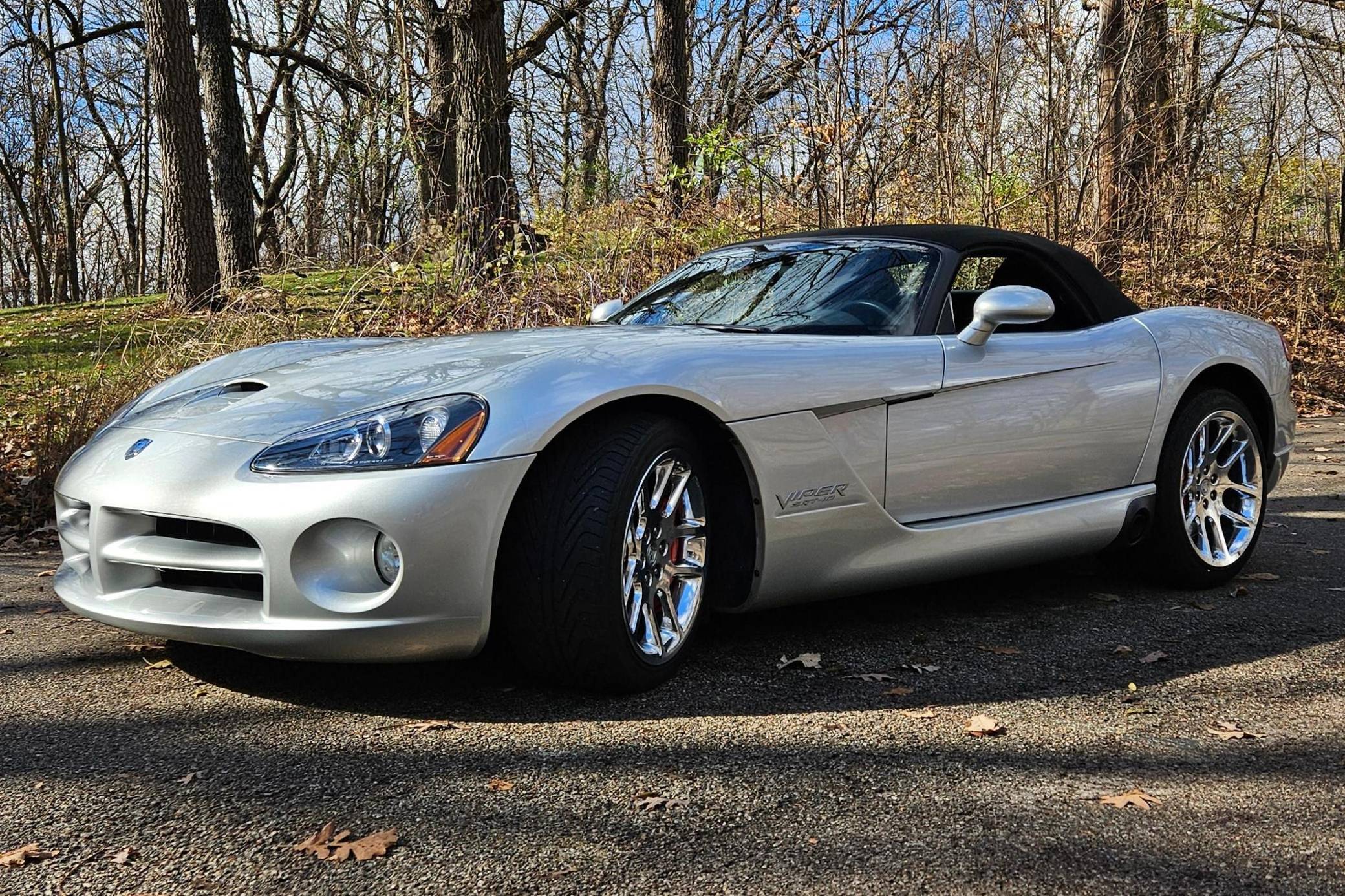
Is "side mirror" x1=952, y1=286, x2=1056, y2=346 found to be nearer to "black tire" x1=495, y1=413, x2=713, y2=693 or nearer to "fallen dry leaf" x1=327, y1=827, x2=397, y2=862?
"black tire" x1=495, y1=413, x2=713, y2=693

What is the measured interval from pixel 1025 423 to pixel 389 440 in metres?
2.13

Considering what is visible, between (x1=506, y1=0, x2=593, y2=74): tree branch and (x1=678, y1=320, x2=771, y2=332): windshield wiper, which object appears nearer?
(x1=678, y1=320, x2=771, y2=332): windshield wiper

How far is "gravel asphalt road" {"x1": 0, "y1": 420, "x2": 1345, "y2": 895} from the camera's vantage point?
7.30 ft

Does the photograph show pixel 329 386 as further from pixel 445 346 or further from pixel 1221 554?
pixel 1221 554

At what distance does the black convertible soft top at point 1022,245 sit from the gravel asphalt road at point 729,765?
1.25 m

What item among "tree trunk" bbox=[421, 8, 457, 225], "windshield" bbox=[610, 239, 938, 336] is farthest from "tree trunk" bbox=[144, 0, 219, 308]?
"windshield" bbox=[610, 239, 938, 336]

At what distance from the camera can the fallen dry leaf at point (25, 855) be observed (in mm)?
2215

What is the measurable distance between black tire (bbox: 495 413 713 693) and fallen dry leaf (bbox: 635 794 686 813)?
1.79 feet

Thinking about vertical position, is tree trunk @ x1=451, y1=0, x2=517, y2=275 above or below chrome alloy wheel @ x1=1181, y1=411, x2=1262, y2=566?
above

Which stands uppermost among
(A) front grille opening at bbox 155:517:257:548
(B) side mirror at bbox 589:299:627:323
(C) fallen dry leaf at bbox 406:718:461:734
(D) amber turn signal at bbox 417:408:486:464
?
(B) side mirror at bbox 589:299:627:323

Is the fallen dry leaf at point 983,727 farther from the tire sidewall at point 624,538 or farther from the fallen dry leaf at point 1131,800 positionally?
the tire sidewall at point 624,538

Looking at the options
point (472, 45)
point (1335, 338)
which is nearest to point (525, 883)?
point (472, 45)

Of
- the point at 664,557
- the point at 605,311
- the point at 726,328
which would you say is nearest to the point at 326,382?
the point at 664,557

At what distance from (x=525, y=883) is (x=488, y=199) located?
27.2 feet
